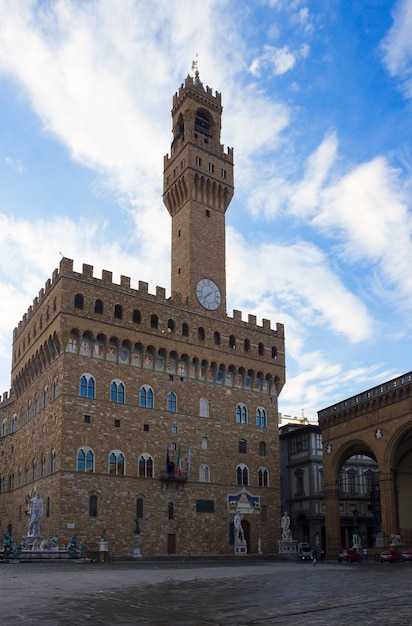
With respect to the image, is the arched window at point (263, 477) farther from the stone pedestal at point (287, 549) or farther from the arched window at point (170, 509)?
the arched window at point (170, 509)

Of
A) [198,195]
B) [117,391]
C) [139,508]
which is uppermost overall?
[198,195]

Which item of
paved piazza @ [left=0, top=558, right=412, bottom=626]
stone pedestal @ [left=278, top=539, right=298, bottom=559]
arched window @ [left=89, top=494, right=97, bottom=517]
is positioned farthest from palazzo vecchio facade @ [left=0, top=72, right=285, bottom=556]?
paved piazza @ [left=0, top=558, right=412, bottom=626]

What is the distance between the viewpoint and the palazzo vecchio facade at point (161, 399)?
41.8m

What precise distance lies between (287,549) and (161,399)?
1527 centimetres

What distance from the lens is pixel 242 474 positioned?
4938 centimetres

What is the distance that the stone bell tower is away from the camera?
170 feet

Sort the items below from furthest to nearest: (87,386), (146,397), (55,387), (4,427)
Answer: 1. (4,427)
2. (146,397)
3. (55,387)
4. (87,386)

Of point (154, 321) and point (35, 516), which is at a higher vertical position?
point (154, 321)

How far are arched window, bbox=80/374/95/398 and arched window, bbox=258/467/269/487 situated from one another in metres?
15.8

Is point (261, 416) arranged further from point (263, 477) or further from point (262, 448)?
point (263, 477)

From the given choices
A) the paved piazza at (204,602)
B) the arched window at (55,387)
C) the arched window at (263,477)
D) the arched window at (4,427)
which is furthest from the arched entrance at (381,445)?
the arched window at (4,427)

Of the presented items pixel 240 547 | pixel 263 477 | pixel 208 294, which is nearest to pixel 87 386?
pixel 208 294

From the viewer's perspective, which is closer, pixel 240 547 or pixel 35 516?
pixel 35 516

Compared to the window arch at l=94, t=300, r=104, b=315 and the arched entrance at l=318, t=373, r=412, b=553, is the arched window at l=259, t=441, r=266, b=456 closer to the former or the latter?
the arched entrance at l=318, t=373, r=412, b=553
